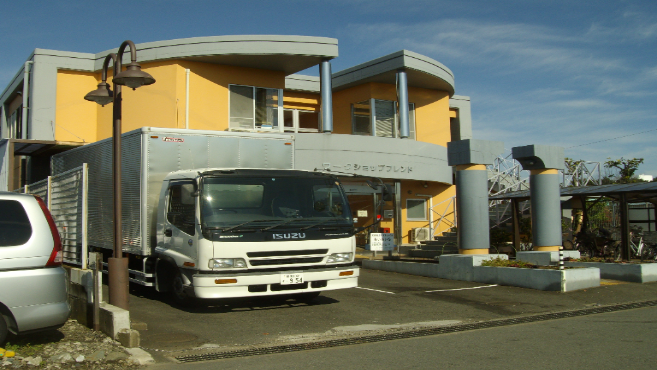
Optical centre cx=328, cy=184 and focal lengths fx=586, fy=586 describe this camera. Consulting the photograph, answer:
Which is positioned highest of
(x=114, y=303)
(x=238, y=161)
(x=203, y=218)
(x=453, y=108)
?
(x=453, y=108)

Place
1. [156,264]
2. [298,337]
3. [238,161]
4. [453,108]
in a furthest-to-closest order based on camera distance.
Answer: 1. [453,108]
2. [238,161]
3. [156,264]
4. [298,337]

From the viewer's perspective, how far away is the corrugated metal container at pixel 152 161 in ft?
32.6

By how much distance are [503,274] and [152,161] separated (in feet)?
26.0

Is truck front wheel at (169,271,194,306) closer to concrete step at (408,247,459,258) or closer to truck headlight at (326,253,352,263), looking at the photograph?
truck headlight at (326,253,352,263)

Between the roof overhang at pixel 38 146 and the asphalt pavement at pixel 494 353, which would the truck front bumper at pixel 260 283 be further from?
the roof overhang at pixel 38 146

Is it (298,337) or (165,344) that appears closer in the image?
(165,344)

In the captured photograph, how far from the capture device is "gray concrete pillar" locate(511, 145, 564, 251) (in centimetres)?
1520

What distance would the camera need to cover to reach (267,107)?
2155cm

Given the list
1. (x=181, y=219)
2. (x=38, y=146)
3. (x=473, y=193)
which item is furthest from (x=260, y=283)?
(x=38, y=146)

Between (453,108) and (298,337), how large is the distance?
2291 centimetres

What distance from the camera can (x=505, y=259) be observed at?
556 inches

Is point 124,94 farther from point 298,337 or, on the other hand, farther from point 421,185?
point 298,337

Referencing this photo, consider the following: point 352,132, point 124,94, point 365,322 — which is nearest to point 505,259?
point 365,322

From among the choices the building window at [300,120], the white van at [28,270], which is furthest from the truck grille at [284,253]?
the building window at [300,120]
